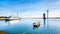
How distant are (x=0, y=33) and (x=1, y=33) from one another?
0.02 m

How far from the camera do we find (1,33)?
4.22 ft

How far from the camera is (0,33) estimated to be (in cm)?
127
